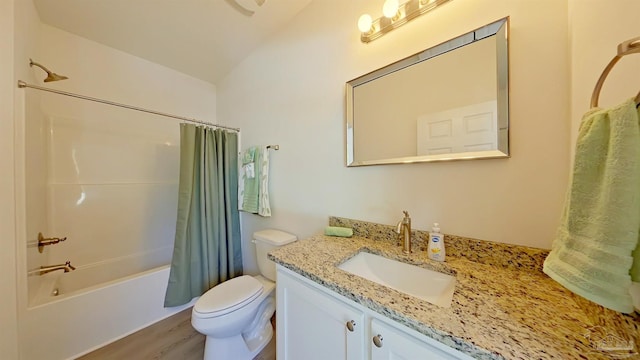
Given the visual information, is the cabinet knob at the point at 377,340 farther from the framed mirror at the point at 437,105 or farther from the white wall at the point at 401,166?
the framed mirror at the point at 437,105

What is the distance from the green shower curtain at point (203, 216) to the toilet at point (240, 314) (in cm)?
51

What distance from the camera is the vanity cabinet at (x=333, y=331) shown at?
553 millimetres

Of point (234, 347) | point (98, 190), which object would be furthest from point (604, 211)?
point (98, 190)

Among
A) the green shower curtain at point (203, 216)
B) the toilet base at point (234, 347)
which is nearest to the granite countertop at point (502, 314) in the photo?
the toilet base at point (234, 347)

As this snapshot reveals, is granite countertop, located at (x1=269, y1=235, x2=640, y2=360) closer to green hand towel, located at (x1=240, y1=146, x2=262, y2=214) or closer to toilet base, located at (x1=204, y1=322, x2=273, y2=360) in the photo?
toilet base, located at (x1=204, y1=322, x2=273, y2=360)

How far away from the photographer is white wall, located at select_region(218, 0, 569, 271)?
2.42ft

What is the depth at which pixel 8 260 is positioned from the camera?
3.25ft

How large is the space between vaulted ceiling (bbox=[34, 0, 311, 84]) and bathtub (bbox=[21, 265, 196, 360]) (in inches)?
77.8

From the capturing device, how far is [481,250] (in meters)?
0.85

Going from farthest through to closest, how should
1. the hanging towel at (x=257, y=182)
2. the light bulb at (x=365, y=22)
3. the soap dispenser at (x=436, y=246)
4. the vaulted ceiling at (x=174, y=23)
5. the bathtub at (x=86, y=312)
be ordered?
the hanging towel at (x=257, y=182) → the vaulted ceiling at (x=174, y=23) → the bathtub at (x=86, y=312) → the light bulb at (x=365, y=22) → the soap dispenser at (x=436, y=246)

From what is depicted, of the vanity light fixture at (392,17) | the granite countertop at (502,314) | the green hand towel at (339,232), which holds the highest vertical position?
the vanity light fixture at (392,17)

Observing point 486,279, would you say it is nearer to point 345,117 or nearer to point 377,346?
point 377,346

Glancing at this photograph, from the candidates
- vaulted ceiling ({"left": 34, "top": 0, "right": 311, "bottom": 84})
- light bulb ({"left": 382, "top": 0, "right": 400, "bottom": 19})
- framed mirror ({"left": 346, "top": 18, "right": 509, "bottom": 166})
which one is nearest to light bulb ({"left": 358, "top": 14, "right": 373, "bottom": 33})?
light bulb ({"left": 382, "top": 0, "right": 400, "bottom": 19})

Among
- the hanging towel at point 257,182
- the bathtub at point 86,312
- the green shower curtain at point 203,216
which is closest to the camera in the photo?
the bathtub at point 86,312
